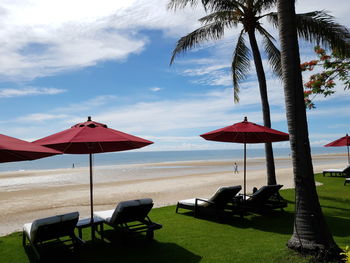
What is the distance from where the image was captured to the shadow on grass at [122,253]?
4926 millimetres

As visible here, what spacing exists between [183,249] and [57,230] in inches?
84.8

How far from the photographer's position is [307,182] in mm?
4762

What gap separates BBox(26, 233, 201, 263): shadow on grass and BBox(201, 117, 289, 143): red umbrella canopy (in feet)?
11.7

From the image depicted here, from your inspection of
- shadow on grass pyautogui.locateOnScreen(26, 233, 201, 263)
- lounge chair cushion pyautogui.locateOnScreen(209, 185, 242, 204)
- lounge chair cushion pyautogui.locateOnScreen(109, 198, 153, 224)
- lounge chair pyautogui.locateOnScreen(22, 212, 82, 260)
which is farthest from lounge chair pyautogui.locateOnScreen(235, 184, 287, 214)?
lounge chair pyautogui.locateOnScreen(22, 212, 82, 260)

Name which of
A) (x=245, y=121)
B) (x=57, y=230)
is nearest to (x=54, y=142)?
(x=57, y=230)

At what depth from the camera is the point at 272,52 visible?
39.2 ft

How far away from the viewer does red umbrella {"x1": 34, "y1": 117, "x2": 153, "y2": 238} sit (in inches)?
191

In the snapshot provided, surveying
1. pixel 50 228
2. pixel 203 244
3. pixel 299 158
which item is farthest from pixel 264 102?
pixel 50 228

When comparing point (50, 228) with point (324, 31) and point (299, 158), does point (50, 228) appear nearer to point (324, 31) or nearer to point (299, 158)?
point (299, 158)

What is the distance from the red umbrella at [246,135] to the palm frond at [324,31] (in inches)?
138

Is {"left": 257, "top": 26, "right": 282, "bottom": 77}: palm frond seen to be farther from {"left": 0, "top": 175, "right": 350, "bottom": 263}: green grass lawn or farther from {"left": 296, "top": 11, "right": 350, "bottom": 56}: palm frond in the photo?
{"left": 0, "top": 175, "right": 350, "bottom": 263}: green grass lawn

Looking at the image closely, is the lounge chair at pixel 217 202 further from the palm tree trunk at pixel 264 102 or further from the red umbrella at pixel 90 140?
the palm tree trunk at pixel 264 102

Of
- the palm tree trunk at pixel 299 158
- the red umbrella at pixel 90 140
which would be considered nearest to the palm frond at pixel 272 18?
the palm tree trunk at pixel 299 158

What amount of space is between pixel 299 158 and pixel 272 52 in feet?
27.0
